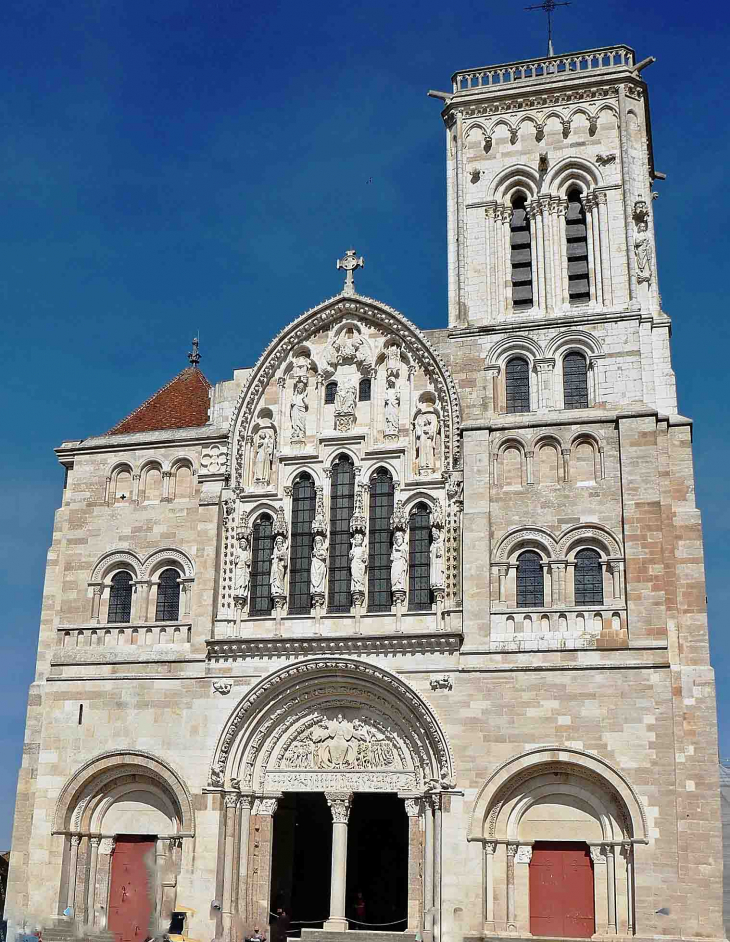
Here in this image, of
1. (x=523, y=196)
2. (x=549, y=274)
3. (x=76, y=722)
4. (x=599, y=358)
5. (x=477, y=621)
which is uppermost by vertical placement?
(x=523, y=196)

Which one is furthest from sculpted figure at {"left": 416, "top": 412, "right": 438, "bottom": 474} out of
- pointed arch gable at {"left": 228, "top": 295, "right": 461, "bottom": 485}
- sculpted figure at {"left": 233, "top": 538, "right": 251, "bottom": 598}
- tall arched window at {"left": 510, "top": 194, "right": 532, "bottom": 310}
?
sculpted figure at {"left": 233, "top": 538, "right": 251, "bottom": 598}

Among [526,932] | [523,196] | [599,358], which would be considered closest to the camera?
[526,932]

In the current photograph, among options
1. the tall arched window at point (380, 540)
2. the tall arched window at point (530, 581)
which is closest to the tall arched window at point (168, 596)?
the tall arched window at point (380, 540)

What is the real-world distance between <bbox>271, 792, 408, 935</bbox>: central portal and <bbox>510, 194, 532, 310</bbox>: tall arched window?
1338cm

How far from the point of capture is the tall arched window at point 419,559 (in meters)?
28.4

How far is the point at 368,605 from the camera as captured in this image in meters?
28.6

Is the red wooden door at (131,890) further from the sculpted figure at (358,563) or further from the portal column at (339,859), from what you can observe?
the sculpted figure at (358,563)

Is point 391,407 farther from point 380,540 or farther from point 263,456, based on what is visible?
point 263,456

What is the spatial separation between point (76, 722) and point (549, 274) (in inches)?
639

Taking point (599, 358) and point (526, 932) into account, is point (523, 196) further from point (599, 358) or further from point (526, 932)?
point (526, 932)

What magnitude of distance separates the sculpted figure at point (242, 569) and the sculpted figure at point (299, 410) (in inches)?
122

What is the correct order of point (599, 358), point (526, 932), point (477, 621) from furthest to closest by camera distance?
1. point (599, 358)
2. point (477, 621)
3. point (526, 932)

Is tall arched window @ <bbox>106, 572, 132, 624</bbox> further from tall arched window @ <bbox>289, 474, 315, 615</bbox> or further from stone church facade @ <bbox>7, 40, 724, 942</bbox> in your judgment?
tall arched window @ <bbox>289, 474, 315, 615</bbox>

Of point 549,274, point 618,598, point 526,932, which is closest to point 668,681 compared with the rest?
point 618,598
